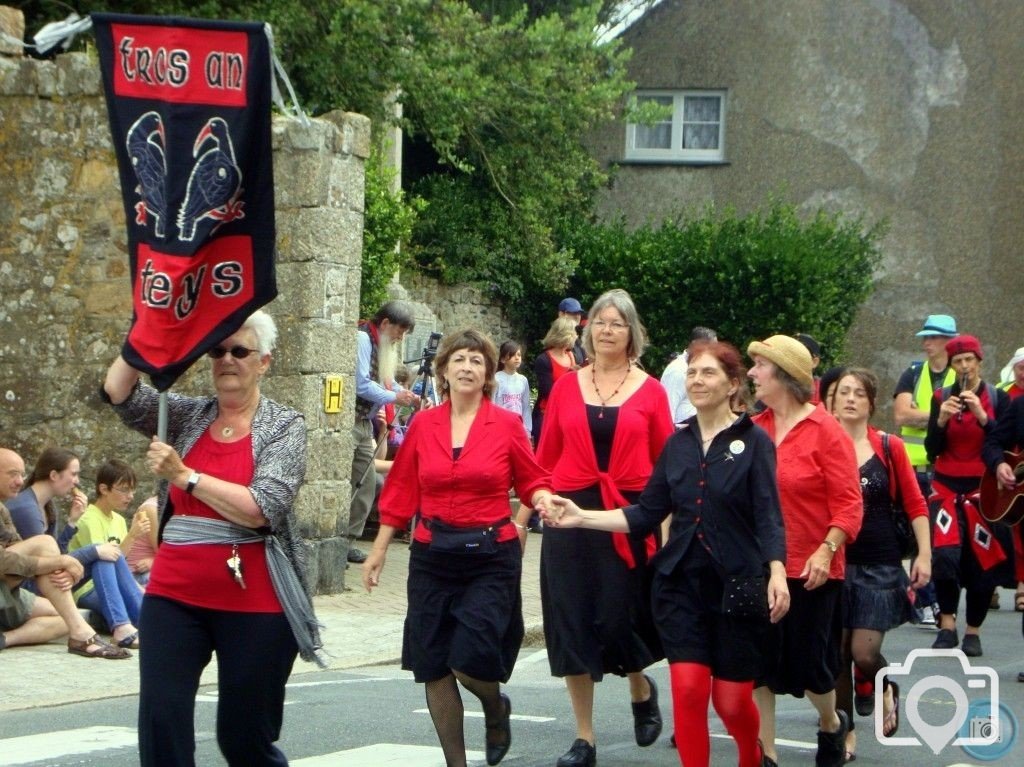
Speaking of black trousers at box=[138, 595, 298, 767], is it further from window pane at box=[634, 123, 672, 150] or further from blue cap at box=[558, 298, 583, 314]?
window pane at box=[634, 123, 672, 150]

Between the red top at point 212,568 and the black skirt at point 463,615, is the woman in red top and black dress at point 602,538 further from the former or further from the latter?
the red top at point 212,568

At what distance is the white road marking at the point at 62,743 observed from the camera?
23.6 feet

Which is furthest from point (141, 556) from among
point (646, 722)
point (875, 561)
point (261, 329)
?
point (261, 329)

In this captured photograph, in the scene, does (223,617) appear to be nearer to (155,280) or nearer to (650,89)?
(155,280)

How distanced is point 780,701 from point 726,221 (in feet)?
45.0

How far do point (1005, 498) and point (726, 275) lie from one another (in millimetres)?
11562

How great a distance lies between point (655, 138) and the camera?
84.5 ft

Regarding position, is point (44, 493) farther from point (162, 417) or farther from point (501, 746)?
point (162, 417)

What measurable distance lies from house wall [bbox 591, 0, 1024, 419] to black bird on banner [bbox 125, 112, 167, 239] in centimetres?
2015

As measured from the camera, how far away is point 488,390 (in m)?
7.52

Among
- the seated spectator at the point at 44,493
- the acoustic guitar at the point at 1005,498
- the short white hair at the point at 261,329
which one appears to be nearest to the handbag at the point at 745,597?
the short white hair at the point at 261,329

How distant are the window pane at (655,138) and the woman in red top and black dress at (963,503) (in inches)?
577

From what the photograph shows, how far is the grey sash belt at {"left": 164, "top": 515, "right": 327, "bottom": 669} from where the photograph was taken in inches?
209

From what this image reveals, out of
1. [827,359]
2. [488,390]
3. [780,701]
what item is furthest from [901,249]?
[488,390]
